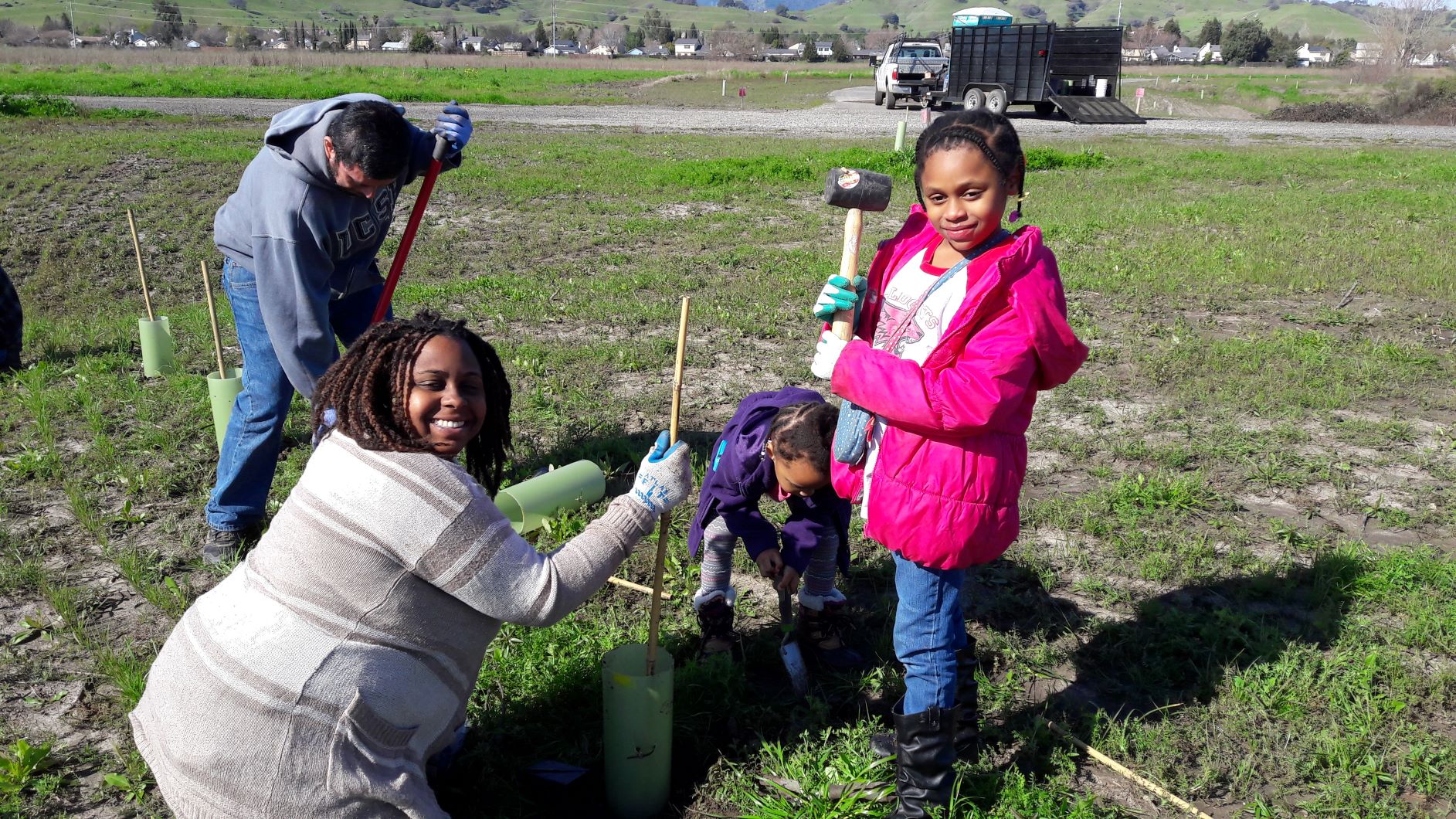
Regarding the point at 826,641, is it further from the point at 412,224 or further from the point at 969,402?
the point at 412,224

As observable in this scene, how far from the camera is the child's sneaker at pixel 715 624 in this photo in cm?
344

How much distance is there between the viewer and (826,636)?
345 centimetres

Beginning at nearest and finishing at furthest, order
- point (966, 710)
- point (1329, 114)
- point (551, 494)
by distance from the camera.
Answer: point (966, 710)
point (551, 494)
point (1329, 114)

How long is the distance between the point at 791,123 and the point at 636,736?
22305 millimetres

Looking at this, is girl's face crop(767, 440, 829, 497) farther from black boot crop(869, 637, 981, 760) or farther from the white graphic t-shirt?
black boot crop(869, 637, 981, 760)

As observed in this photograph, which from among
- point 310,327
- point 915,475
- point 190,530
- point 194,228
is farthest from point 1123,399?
point 194,228

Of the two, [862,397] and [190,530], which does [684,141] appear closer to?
[190,530]

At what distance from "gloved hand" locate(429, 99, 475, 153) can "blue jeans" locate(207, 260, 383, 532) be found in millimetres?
788

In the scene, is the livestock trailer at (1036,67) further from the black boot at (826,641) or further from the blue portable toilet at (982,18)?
the black boot at (826,641)

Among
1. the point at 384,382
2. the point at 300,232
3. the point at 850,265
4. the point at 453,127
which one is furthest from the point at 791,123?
the point at 384,382

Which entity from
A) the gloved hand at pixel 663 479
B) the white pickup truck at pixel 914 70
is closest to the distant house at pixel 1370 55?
the white pickup truck at pixel 914 70

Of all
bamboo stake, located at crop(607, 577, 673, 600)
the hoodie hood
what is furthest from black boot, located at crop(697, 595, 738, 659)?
the hoodie hood

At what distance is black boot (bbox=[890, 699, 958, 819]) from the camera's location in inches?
102

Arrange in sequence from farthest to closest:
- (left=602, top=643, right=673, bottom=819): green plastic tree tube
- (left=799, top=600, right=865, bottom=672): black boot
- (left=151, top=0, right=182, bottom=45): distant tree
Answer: (left=151, top=0, right=182, bottom=45): distant tree → (left=799, top=600, right=865, bottom=672): black boot → (left=602, top=643, right=673, bottom=819): green plastic tree tube
